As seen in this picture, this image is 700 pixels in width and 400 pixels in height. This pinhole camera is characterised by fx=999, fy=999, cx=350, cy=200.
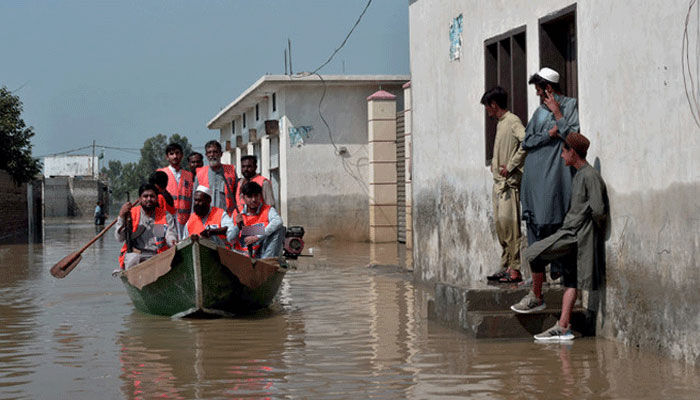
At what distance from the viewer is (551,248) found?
8109 mm

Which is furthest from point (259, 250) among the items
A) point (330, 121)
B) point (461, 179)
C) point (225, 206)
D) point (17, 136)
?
point (17, 136)

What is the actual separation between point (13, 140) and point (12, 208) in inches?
149

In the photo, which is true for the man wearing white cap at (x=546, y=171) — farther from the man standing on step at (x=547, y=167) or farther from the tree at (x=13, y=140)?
the tree at (x=13, y=140)

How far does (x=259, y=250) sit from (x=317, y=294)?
1.86m

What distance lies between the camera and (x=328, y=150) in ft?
84.0

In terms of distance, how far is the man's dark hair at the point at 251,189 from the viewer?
36.6ft

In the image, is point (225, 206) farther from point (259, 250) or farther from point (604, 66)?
point (604, 66)

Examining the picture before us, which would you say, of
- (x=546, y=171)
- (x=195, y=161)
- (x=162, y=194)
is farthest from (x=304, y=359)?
(x=195, y=161)

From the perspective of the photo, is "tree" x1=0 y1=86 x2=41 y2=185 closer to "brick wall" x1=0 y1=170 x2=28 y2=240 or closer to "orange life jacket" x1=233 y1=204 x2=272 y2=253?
"brick wall" x1=0 y1=170 x2=28 y2=240

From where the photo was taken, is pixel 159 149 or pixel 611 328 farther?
pixel 159 149

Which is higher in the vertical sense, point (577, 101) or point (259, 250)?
point (577, 101)

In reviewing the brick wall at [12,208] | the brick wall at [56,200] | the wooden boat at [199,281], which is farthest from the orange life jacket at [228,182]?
the brick wall at [56,200]

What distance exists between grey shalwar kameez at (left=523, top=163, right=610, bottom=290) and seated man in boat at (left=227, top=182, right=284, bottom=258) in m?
3.89

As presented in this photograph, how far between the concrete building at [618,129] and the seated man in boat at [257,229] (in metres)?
2.29
